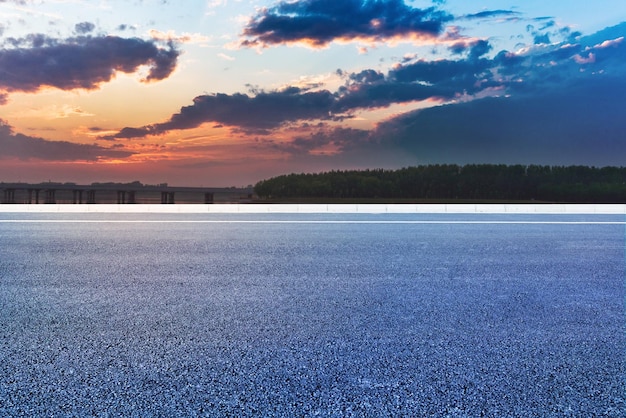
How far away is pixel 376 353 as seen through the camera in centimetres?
294

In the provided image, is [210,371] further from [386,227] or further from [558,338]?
[386,227]

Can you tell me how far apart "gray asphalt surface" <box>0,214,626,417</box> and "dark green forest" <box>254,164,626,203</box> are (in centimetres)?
1679

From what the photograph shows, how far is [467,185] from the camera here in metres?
24.4

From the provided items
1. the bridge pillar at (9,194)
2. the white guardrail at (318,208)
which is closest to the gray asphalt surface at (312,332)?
the white guardrail at (318,208)

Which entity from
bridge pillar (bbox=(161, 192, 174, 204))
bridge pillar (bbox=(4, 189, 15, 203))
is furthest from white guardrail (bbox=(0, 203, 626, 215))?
bridge pillar (bbox=(4, 189, 15, 203))

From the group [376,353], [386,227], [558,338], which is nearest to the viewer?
[376,353]

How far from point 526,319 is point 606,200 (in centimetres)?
2343

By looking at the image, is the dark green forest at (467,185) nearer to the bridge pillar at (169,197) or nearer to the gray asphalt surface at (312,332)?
the bridge pillar at (169,197)

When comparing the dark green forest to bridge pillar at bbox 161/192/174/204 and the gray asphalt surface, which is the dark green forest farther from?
the gray asphalt surface

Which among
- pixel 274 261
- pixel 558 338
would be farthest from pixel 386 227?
pixel 558 338

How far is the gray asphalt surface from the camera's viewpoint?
234 centimetres

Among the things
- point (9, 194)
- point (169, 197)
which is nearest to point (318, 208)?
point (169, 197)

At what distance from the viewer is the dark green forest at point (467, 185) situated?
24.0 metres

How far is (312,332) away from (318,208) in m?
12.0
